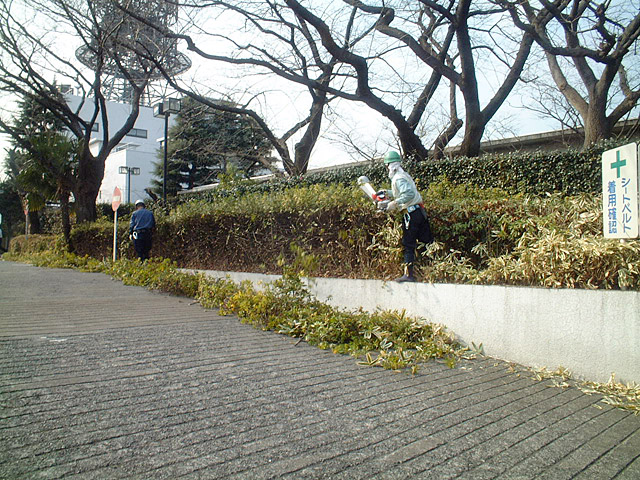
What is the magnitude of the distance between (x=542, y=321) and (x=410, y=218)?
214cm

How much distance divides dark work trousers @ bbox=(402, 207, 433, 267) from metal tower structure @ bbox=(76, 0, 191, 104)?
10.3 m

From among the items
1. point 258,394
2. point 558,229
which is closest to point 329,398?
point 258,394

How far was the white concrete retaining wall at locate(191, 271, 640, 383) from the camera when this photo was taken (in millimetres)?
4566

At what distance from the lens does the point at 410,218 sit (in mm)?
6570

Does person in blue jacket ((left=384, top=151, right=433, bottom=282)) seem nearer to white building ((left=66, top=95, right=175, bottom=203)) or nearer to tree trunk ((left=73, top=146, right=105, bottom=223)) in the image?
tree trunk ((left=73, top=146, right=105, bottom=223))

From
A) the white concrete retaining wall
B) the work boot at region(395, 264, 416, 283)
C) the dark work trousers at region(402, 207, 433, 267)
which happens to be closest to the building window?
the dark work trousers at region(402, 207, 433, 267)

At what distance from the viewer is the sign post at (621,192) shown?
4.59 m

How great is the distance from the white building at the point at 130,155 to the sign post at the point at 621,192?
129ft

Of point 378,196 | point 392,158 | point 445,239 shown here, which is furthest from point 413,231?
point 392,158

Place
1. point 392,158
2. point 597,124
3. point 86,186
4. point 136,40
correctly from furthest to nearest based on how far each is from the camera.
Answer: point 86,186 → point 136,40 → point 597,124 → point 392,158

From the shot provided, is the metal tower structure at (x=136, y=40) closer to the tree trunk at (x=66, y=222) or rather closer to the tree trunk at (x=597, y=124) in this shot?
the tree trunk at (x=66, y=222)

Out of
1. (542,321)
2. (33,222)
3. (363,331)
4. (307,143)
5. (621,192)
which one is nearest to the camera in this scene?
(621,192)

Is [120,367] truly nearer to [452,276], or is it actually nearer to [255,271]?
[452,276]

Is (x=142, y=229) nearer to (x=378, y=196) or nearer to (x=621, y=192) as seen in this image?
(x=378, y=196)
